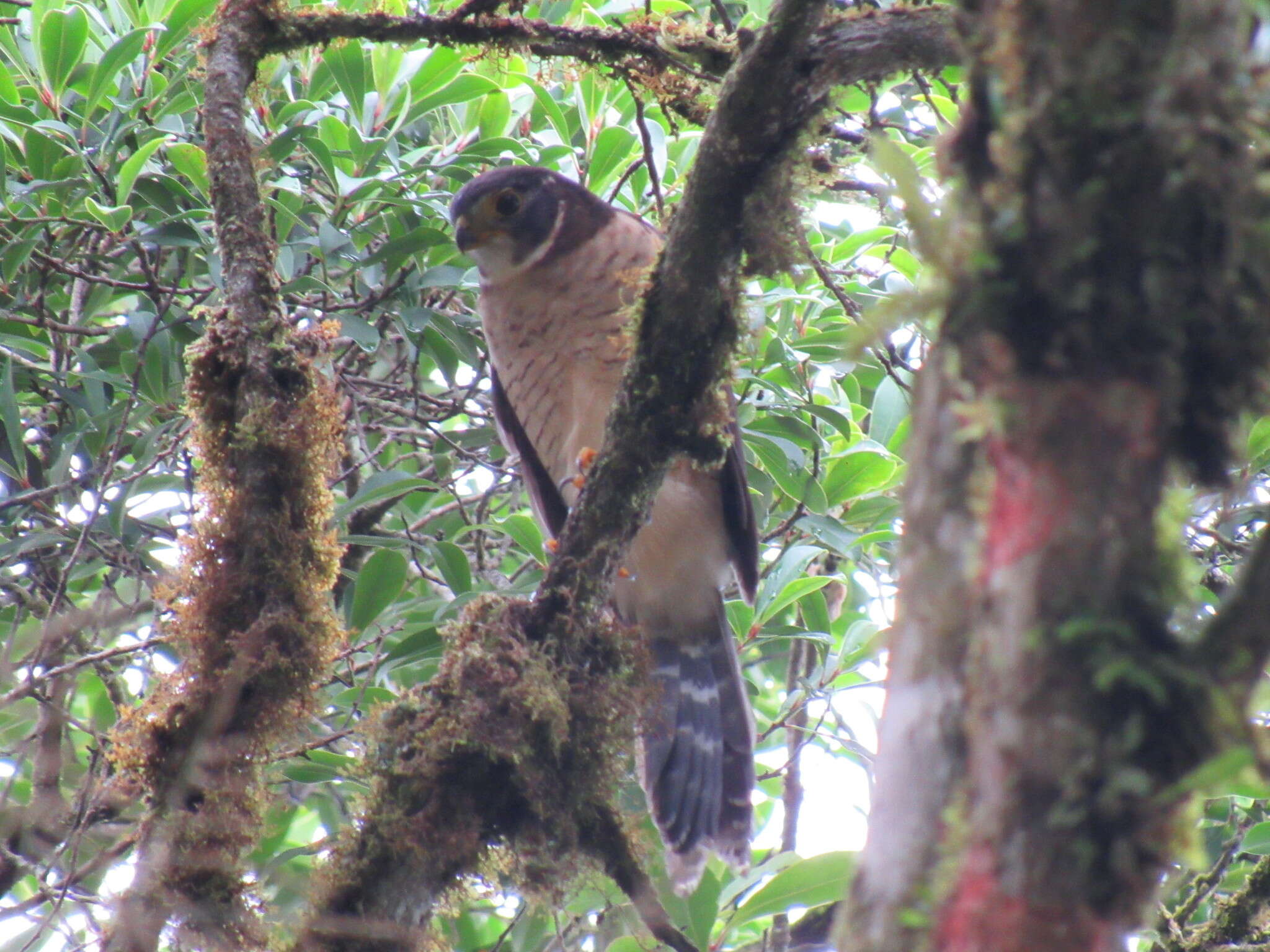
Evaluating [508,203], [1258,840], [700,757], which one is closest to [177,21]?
[508,203]

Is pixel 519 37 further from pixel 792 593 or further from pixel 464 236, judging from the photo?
pixel 792 593

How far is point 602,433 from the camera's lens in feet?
12.8

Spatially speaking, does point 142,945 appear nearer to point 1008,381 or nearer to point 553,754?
point 553,754

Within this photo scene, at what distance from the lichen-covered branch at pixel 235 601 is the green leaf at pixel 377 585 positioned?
824 millimetres

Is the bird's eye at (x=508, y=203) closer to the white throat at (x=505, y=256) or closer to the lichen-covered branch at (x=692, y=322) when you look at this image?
the white throat at (x=505, y=256)

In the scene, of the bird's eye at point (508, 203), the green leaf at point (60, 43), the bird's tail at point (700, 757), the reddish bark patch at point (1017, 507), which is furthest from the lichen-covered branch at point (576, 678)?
the green leaf at point (60, 43)

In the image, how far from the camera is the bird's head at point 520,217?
400 centimetres

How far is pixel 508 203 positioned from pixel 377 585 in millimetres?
1488

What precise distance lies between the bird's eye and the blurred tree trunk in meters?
3.29

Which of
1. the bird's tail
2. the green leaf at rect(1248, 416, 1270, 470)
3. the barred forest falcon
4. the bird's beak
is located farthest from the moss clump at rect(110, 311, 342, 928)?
the green leaf at rect(1248, 416, 1270, 470)

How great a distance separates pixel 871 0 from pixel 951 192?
2.20 metres

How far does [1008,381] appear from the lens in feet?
2.93

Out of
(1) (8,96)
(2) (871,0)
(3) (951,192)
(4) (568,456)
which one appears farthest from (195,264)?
(3) (951,192)

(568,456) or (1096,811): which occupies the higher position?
(568,456)
